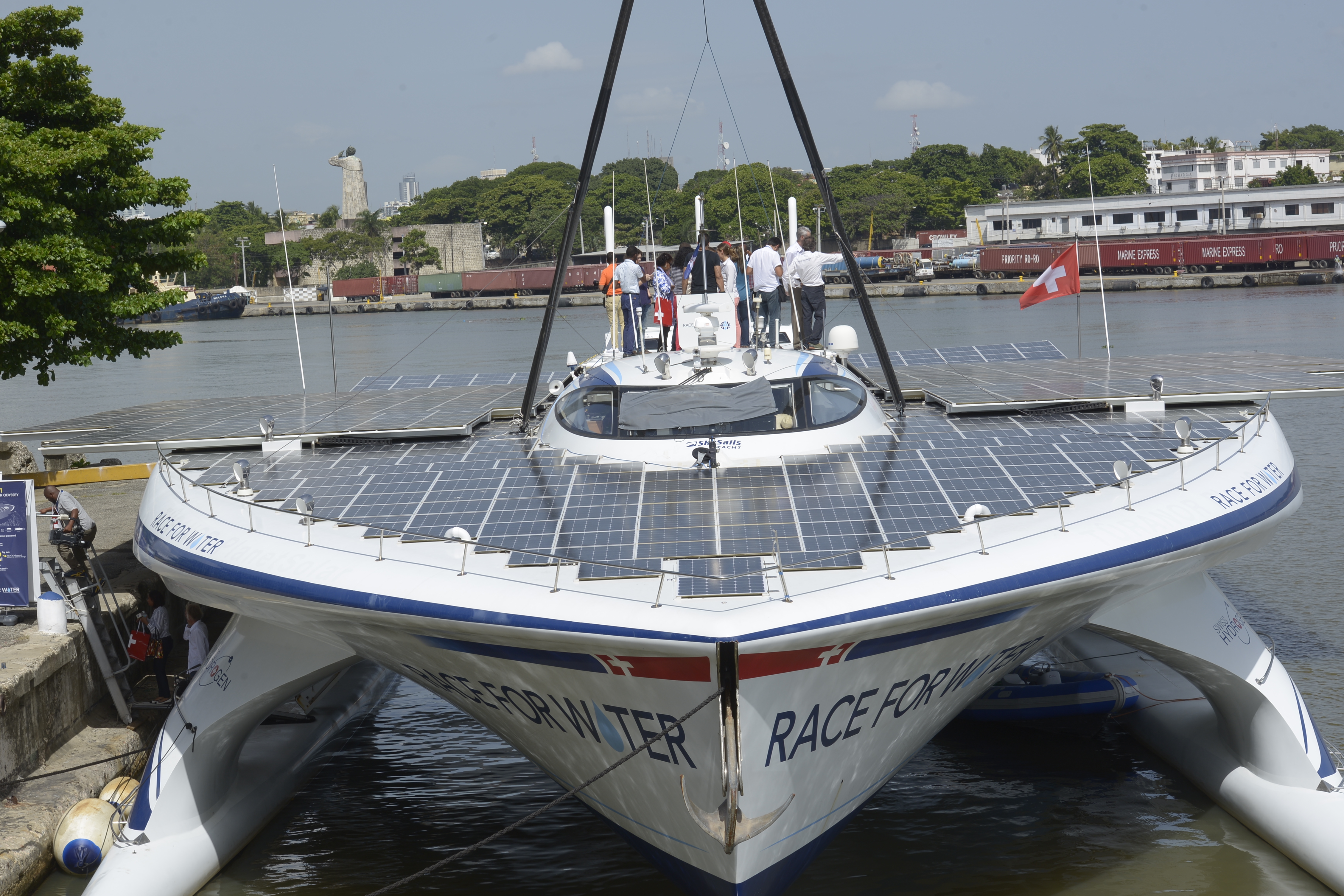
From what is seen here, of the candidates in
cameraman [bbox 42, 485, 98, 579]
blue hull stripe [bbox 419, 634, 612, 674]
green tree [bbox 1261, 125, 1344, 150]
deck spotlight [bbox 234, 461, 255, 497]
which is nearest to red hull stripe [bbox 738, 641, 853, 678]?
blue hull stripe [bbox 419, 634, 612, 674]

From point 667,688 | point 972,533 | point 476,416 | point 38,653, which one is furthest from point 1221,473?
point 38,653

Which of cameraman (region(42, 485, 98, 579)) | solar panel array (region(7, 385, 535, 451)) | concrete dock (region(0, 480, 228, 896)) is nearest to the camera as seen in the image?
concrete dock (region(0, 480, 228, 896))

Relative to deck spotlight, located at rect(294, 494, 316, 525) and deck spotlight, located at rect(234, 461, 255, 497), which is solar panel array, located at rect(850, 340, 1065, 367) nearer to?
deck spotlight, located at rect(234, 461, 255, 497)

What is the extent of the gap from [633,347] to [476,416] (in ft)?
12.3

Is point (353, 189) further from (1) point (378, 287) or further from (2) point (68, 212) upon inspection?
(2) point (68, 212)

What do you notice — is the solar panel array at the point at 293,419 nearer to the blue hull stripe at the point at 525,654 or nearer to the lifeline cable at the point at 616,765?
the blue hull stripe at the point at 525,654

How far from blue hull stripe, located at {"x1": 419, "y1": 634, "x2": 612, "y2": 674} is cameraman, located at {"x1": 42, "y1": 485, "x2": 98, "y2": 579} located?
19.3 ft

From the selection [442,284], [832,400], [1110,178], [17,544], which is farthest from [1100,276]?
[1110,178]

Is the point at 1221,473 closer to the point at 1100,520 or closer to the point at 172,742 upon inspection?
the point at 1100,520

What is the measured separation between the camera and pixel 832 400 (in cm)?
974

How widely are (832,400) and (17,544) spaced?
7576 millimetres

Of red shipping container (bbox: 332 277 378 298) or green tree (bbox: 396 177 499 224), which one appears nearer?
red shipping container (bbox: 332 277 378 298)

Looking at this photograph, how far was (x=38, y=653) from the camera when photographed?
9.52 meters

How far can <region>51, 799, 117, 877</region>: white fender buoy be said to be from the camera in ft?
29.0
